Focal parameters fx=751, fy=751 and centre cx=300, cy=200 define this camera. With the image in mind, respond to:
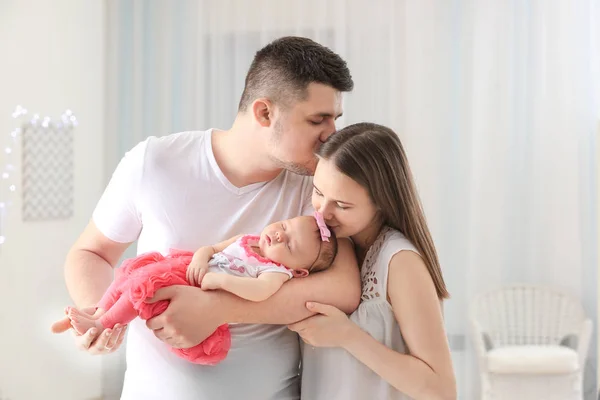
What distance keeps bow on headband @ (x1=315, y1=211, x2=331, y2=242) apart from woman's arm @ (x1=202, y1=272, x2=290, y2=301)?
0.15 m

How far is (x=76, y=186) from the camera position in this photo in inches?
172

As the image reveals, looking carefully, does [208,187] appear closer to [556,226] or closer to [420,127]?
[420,127]

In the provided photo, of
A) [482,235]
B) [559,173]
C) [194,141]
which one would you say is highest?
[194,141]

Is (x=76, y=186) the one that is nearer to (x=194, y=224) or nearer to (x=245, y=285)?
(x=194, y=224)

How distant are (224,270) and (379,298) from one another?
35 centimetres

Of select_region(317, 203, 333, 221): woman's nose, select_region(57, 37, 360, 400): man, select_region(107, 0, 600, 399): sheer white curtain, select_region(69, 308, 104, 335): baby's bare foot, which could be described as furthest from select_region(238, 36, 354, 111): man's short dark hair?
select_region(107, 0, 600, 399): sheer white curtain

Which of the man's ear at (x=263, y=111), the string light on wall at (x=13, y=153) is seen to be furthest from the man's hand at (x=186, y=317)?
the string light on wall at (x=13, y=153)

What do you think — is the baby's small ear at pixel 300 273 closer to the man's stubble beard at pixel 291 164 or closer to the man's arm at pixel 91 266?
the man's stubble beard at pixel 291 164

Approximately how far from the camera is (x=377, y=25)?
4.31 meters

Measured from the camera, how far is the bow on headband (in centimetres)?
167

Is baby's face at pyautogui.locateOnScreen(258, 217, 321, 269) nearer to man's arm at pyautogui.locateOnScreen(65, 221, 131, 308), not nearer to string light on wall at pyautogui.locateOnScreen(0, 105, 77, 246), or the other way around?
man's arm at pyautogui.locateOnScreen(65, 221, 131, 308)

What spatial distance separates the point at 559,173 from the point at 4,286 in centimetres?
301

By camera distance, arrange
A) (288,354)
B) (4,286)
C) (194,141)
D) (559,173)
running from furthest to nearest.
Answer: (559,173) < (4,286) < (194,141) < (288,354)

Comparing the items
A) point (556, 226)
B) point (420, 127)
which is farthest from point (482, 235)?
point (420, 127)
